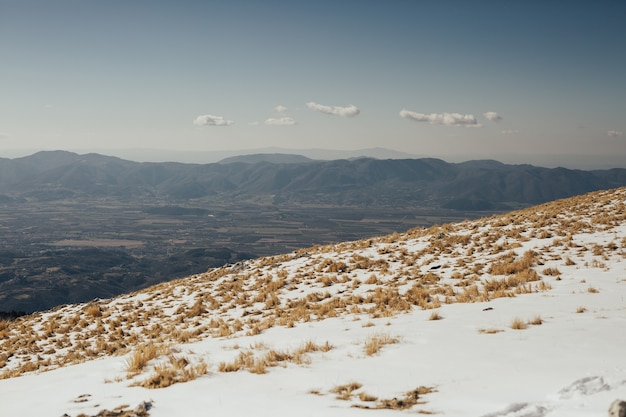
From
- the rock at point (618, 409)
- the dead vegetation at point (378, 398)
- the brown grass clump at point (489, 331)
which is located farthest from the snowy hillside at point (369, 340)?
the rock at point (618, 409)

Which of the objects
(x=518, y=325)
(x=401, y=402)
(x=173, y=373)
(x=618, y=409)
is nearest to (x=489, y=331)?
(x=518, y=325)

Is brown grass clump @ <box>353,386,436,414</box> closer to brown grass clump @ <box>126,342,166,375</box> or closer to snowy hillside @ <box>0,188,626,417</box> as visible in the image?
snowy hillside @ <box>0,188,626,417</box>

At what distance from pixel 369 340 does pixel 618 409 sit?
5.62 metres

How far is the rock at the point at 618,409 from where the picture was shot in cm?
461

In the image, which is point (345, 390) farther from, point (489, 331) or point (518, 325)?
point (518, 325)

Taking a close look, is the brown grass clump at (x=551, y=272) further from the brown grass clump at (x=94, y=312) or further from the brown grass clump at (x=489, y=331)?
the brown grass clump at (x=94, y=312)

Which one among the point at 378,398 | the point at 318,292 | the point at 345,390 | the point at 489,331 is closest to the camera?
the point at 378,398

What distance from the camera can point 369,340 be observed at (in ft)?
32.1

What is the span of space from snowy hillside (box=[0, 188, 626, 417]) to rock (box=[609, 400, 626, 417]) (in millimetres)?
374

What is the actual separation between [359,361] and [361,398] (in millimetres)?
1992

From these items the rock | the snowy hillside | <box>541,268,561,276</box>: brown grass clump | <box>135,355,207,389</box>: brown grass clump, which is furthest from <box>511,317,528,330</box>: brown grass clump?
<box>135,355,207,389</box>: brown grass clump

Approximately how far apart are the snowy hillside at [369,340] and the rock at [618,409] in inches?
14.7

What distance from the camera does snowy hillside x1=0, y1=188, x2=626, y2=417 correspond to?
253 inches

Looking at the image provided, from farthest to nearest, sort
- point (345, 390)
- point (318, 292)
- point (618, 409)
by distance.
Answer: point (318, 292), point (345, 390), point (618, 409)
